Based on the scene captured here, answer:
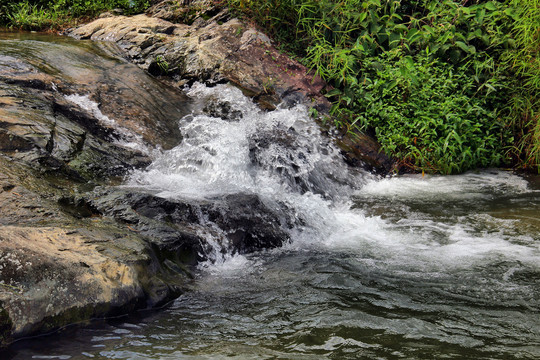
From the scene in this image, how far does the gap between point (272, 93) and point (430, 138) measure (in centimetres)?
223

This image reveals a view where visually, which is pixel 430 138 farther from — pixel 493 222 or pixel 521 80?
pixel 493 222

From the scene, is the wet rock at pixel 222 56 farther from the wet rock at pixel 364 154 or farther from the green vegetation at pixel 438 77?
the wet rock at pixel 364 154

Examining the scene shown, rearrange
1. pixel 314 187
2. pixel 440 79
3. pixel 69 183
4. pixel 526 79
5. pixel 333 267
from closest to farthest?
pixel 333 267
pixel 69 183
pixel 314 187
pixel 526 79
pixel 440 79

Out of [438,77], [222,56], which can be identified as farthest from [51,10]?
[438,77]

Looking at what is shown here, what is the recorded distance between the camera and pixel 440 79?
6848 mm

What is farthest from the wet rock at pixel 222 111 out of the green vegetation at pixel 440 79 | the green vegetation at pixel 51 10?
the green vegetation at pixel 51 10

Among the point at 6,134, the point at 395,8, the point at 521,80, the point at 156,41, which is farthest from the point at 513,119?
the point at 6,134

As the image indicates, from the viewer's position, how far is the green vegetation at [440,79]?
662cm

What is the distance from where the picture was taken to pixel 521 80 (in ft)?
22.6

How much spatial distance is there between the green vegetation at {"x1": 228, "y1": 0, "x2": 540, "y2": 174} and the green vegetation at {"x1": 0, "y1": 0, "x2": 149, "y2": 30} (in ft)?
14.5

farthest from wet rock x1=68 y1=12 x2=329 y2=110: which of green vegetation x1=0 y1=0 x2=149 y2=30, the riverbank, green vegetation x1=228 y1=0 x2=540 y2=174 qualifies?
green vegetation x1=0 y1=0 x2=149 y2=30

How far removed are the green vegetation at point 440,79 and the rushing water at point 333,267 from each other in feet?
1.54

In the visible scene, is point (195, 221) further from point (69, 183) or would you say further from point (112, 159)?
point (112, 159)

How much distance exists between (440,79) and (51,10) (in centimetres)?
765
